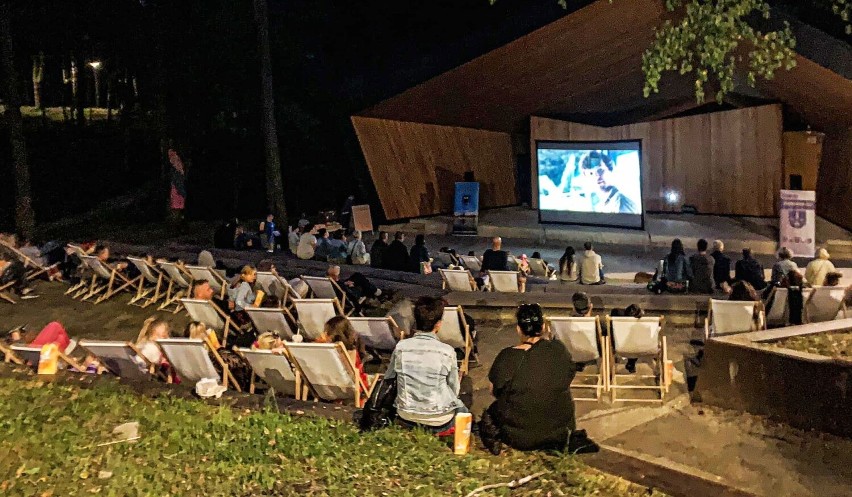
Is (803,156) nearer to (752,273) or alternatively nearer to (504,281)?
(752,273)

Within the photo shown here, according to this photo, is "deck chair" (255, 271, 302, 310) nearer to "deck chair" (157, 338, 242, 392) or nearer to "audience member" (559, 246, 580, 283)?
"deck chair" (157, 338, 242, 392)

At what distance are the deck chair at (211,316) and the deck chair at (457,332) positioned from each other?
2486mm

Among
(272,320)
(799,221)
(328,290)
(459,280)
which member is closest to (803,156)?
(799,221)

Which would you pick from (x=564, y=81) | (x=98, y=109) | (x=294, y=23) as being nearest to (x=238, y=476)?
A: (x=564, y=81)

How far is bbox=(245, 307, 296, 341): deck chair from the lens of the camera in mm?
8211

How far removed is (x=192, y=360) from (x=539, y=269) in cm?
863

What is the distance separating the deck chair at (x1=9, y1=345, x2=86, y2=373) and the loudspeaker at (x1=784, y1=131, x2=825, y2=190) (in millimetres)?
16610

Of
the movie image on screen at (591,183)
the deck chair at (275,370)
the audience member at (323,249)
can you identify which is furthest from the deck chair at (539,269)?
the deck chair at (275,370)

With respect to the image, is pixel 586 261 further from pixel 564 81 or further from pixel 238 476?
pixel 238 476

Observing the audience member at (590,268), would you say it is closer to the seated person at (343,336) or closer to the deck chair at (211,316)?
the deck chair at (211,316)

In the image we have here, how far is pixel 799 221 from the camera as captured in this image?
15.3m

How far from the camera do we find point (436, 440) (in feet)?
15.9

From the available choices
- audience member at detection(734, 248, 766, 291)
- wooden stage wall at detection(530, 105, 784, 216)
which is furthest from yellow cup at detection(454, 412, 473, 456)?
wooden stage wall at detection(530, 105, 784, 216)

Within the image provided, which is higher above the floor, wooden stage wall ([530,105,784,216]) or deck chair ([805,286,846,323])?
wooden stage wall ([530,105,784,216])
